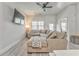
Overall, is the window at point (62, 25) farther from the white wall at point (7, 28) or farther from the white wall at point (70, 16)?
the white wall at point (7, 28)

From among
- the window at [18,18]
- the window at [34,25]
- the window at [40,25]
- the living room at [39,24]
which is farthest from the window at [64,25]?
the window at [18,18]

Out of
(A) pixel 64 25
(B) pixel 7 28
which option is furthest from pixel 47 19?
(B) pixel 7 28

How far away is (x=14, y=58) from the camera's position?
3.47 feet

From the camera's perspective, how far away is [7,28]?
5.77 ft

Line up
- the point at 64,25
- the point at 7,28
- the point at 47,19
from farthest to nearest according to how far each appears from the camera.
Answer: the point at 64,25
the point at 47,19
the point at 7,28

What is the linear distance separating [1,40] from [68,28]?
1321mm

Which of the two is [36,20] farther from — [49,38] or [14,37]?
[49,38]

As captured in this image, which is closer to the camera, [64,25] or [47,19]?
[47,19]

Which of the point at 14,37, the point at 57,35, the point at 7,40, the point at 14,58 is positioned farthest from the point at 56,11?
the point at 14,58

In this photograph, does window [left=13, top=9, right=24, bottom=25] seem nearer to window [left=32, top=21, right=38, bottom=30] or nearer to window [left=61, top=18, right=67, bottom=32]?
window [left=32, top=21, right=38, bottom=30]

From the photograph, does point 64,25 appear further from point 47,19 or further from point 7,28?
point 7,28

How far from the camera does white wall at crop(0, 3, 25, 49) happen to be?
1629 millimetres

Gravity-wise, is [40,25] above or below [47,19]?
below

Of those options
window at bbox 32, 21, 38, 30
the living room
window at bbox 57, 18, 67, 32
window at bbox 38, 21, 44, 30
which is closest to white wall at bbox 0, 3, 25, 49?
the living room
